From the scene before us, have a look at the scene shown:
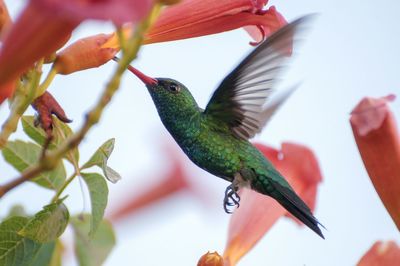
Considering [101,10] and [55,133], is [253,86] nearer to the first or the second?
[55,133]

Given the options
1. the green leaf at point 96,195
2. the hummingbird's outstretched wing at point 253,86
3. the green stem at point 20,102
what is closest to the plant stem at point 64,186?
the green leaf at point 96,195

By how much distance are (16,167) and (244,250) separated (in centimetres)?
133

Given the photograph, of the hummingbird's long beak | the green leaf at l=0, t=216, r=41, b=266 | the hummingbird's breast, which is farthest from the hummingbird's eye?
the green leaf at l=0, t=216, r=41, b=266

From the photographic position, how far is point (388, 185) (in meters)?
3.64

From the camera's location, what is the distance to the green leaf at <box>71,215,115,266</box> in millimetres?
4352

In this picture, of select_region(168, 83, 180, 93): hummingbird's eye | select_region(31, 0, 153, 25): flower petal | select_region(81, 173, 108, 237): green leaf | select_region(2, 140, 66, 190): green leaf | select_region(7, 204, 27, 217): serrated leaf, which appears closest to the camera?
select_region(31, 0, 153, 25): flower petal

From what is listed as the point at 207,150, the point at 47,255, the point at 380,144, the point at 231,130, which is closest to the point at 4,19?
the point at 47,255

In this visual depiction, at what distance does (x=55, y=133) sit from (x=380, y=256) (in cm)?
154

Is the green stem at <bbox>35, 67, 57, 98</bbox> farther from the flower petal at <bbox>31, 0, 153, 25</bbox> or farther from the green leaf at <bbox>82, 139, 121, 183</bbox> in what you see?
the flower petal at <bbox>31, 0, 153, 25</bbox>

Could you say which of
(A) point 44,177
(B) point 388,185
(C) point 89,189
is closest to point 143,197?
(A) point 44,177

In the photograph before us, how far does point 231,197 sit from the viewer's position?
4363mm

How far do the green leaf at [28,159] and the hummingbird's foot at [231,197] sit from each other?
90 cm

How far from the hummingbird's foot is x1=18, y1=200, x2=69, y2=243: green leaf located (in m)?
1.25

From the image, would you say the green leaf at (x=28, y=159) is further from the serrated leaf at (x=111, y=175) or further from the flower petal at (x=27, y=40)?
the flower petal at (x=27, y=40)
